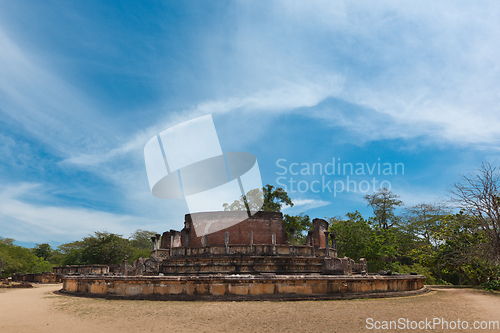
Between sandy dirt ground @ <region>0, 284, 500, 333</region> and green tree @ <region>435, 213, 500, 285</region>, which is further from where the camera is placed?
green tree @ <region>435, 213, 500, 285</region>

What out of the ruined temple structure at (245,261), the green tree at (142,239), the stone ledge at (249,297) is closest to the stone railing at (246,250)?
the ruined temple structure at (245,261)

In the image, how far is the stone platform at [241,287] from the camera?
916 centimetres

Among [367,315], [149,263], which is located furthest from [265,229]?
[367,315]

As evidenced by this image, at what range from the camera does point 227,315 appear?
6.96 metres

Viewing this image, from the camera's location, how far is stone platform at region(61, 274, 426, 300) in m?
9.16

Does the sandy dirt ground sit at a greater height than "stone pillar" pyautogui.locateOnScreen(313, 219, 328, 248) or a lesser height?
lesser

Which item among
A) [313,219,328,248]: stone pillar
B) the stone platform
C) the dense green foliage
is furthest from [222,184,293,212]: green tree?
the stone platform

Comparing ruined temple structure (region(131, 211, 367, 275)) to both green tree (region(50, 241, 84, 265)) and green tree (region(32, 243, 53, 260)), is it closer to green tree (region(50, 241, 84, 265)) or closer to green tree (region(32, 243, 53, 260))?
green tree (region(50, 241, 84, 265))

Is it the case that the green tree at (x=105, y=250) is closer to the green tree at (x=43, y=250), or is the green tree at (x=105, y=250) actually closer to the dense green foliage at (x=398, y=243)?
the dense green foliage at (x=398, y=243)

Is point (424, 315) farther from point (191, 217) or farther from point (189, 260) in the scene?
point (191, 217)

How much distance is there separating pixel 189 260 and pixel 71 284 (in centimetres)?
527

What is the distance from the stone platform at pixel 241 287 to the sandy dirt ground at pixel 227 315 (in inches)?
20.0

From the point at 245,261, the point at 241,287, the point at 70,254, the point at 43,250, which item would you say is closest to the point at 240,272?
the point at 245,261

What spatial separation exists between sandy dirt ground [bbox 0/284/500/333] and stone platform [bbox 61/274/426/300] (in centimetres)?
51
